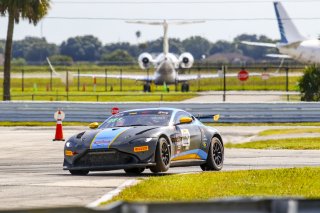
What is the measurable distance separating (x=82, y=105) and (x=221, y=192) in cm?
2682

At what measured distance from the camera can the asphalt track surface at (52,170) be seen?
1380cm

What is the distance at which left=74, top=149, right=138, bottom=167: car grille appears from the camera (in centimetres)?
1784

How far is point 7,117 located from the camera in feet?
138

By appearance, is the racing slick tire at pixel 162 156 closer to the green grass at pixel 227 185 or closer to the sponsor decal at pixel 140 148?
the sponsor decal at pixel 140 148

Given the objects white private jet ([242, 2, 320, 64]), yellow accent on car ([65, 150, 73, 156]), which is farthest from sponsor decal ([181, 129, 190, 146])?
white private jet ([242, 2, 320, 64])

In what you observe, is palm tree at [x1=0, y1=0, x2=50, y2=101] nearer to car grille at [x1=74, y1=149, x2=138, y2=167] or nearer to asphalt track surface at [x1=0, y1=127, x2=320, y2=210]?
asphalt track surface at [x1=0, y1=127, x2=320, y2=210]

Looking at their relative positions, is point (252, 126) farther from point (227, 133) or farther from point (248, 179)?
point (248, 179)

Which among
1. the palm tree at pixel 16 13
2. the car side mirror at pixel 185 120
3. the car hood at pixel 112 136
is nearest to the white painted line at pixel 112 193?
the car hood at pixel 112 136

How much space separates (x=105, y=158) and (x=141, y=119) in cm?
142

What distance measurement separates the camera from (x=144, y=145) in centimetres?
1781

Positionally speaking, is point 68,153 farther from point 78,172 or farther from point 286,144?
point 286,144

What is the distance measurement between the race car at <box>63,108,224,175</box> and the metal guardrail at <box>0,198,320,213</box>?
1116 centimetres

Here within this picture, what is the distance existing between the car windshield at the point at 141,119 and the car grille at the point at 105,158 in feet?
3.47

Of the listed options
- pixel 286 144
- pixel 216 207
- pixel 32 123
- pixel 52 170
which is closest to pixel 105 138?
pixel 52 170
